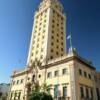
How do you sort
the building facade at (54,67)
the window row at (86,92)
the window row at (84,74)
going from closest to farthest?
the window row at (86,92)
the building facade at (54,67)
the window row at (84,74)


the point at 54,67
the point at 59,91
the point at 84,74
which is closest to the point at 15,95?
the point at 54,67

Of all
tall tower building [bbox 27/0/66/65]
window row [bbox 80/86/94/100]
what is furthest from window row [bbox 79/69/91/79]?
tall tower building [bbox 27/0/66/65]

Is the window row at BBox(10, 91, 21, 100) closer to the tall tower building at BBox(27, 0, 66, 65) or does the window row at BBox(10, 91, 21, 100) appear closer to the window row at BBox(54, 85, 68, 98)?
the tall tower building at BBox(27, 0, 66, 65)

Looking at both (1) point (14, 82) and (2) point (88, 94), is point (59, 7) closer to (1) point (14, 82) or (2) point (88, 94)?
(1) point (14, 82)

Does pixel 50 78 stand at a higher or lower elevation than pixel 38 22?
lower

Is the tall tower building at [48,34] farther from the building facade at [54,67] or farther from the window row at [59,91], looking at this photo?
the window row at [59,91]

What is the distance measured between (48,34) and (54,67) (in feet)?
54.4

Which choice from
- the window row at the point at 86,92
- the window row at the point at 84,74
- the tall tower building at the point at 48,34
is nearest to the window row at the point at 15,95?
the tall tower building at the point at 48,34

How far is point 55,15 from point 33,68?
28192 mm

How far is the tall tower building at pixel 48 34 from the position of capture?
177ft

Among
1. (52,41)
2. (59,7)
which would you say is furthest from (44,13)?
(52,41)

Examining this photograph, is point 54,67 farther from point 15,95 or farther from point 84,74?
point 15,95

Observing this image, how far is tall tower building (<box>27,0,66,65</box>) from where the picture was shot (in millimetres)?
53869

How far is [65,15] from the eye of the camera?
72.6 meters
